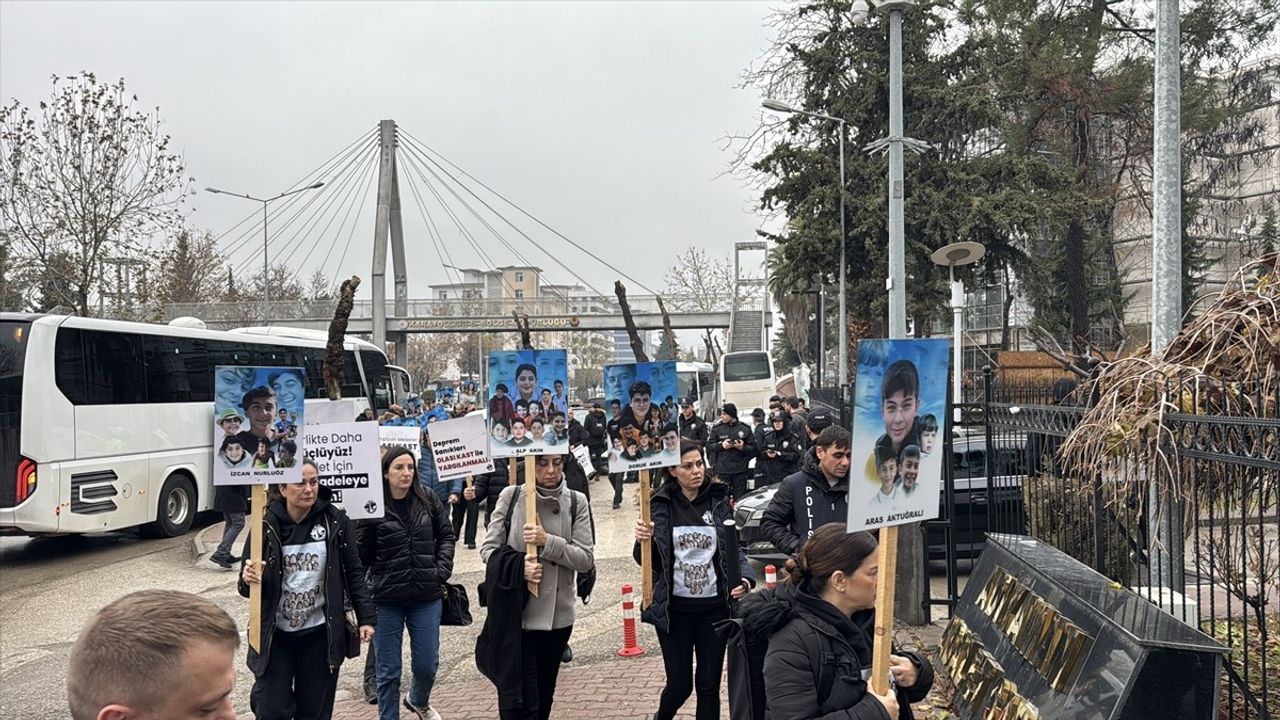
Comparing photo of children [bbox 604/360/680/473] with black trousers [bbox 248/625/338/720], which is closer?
black trousers [bbox 248/625/338/720]

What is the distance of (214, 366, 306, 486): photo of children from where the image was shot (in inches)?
218

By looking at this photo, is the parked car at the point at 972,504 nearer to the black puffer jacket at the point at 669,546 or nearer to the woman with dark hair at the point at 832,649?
the black puffer jacket at the point at 669,546

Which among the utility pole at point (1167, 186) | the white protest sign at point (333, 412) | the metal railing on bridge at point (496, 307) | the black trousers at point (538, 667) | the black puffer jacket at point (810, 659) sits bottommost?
the black trousers at point (538, 667)

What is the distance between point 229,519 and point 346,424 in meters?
7.11

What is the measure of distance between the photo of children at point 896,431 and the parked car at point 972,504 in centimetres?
224

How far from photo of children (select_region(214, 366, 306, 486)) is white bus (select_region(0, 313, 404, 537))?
9.03 m

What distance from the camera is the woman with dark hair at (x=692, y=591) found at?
5.39m

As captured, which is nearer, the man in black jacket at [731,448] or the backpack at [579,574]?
the backpack at [579,574]

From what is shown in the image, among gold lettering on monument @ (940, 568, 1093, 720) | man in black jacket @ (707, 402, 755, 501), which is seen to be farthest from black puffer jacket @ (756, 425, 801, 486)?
gold lettering on monument @ (940, 568, 1093, 720)

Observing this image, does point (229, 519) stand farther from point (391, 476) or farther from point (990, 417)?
point (990, 417)

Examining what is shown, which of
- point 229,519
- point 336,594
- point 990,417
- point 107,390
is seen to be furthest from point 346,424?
point 107,390

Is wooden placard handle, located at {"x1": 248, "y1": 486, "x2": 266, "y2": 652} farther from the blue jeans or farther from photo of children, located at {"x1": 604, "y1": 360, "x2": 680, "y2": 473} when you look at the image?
photo of children, located at {"x1": 604, "y1": 360, "x2": 680, "y2": 473}

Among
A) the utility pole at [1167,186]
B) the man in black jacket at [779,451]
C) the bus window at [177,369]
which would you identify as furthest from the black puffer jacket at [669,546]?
the bus window at [177,369]

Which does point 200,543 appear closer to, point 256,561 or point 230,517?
point 230,517
